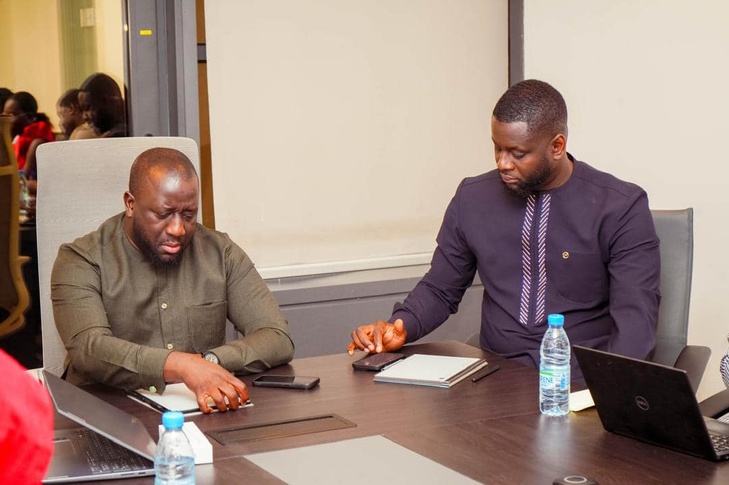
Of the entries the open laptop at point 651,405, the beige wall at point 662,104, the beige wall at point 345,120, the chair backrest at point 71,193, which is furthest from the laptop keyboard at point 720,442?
the beige wall at point 345,120

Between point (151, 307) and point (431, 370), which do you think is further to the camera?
point (151, 307)

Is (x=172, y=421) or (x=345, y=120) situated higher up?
(x=345, y=120)

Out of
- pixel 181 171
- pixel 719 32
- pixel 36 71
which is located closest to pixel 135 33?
pixel 36 71

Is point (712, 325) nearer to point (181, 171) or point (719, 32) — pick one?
point (719, 32)

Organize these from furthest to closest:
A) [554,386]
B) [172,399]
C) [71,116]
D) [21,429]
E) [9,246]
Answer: [71,116]
[9,246]
[172,399]
[554,386]
[21,429]

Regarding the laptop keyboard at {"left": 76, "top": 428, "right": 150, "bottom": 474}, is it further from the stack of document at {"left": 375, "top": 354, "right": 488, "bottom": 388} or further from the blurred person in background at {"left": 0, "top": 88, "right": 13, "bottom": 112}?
the blurred person in background at {"left": 0, "top": 88, "right": 13, "bottom": 112}

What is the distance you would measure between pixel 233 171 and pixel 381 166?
70cm

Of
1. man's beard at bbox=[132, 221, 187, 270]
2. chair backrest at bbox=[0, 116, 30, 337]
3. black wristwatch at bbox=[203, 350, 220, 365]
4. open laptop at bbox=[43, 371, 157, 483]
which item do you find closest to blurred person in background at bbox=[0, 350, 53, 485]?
open laptop at bbox=[43, 371, 157, 483]

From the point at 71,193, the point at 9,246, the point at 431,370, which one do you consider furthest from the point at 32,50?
the point at 431,370

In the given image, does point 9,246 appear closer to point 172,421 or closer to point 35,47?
point 35,47

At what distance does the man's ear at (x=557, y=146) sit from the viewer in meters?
2.68

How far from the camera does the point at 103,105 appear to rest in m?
3.80

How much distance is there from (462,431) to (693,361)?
91 cm

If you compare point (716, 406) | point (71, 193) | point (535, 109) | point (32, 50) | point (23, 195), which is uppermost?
point (32, 50)
